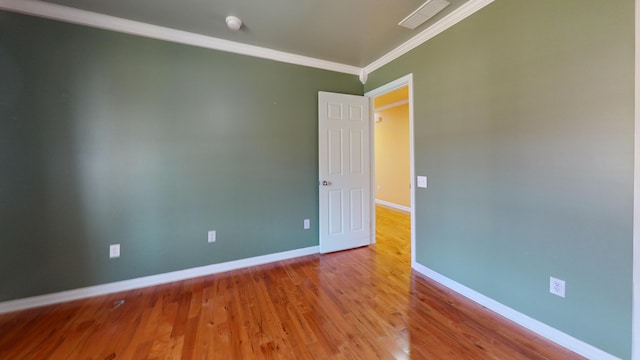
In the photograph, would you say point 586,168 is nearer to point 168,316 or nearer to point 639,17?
point 639,17

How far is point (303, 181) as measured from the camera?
3150 mm

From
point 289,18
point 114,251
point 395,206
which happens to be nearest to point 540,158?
point 289,18

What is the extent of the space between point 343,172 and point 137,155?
2.35 m

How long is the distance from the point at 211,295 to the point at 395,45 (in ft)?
10.9

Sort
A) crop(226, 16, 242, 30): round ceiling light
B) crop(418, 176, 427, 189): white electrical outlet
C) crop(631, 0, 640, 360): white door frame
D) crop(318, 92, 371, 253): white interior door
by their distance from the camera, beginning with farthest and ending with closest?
1. crop(318, 92, 371, 253): white interior door
2. crop(418, 176, 427, 189): white electrical outlet
3. crop(226, 16, 242, 30): round ceiling light
4. crop(631, 0, 640, 360): white door frame

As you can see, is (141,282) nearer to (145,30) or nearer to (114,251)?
(114,251)

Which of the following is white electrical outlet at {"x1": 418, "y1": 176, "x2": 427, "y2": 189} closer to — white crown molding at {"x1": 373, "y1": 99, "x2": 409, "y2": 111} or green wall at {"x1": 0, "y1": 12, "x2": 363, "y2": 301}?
green wall at {"x1": 0, "y1": 12, "x2": 363, "y2": 301}

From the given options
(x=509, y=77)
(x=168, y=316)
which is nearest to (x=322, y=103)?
(x=509, y=77)

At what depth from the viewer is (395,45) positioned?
2.77 metres

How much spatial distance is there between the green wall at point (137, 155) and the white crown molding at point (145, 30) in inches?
2.6

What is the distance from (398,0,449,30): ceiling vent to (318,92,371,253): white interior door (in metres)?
1.16

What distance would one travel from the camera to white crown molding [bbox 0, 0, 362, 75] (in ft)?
6.57

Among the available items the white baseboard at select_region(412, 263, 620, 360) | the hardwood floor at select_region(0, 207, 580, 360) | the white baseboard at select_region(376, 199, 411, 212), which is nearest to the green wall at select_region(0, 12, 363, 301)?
the hardwood floor at select_region(0, 207, 580, 360)

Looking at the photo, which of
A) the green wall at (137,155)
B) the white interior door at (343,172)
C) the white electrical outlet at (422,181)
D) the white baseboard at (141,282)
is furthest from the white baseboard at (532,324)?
the green wall at (137,155)
